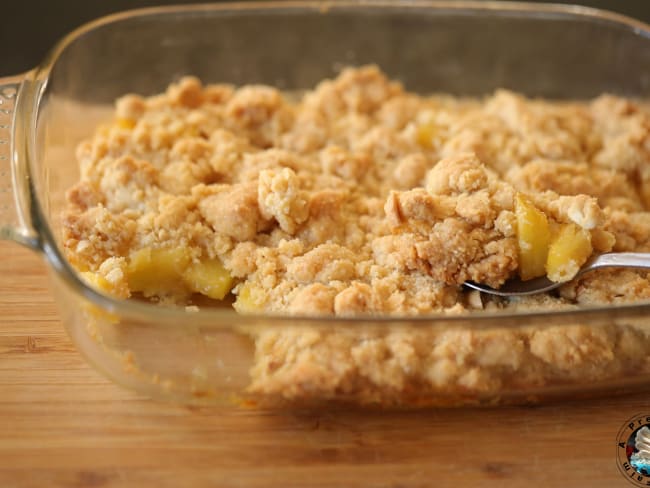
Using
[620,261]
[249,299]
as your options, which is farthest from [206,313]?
[620,261]

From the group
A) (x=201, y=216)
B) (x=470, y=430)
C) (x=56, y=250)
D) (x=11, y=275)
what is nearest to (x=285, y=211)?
(x=201, y=216)

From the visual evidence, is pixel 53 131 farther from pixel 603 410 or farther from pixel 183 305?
pixel 603 410

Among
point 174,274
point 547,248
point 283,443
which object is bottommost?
point 283,443

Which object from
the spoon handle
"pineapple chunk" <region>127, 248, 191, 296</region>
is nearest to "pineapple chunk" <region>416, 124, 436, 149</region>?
the spoon handle

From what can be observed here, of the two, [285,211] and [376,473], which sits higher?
[285,211]

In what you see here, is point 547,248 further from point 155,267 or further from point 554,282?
point 155,267
